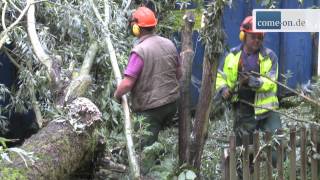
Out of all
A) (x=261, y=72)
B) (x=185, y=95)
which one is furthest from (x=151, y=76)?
(x=261, y=72)

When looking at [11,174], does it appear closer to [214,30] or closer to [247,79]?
[214,30]

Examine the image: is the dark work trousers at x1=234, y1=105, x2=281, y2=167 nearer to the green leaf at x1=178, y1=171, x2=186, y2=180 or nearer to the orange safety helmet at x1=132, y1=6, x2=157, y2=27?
the green leaf at x1=178, y1=171, x2=186, y2=180

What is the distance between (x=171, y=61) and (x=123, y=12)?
128 centimetres

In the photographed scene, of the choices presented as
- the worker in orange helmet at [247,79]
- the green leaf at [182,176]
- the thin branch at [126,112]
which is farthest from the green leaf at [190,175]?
the worker in orange helmet at [247,79]

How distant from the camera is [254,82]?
5.46 metres

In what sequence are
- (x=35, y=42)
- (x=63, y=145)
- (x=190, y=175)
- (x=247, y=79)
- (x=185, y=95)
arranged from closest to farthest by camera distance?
(x=63, y=145)
(x=190, y=175)
(x=185, y=95)
(x=247, y=79)
(x=35, y=42)

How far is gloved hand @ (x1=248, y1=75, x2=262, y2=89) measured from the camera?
17.9 ft

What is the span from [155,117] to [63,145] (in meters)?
1.28

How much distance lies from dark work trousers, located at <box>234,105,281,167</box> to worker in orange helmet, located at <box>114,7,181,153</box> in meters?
0.65

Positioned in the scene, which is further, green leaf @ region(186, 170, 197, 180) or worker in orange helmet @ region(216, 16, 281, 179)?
worker in orange helmet @ region(216, 16, 281, 179)

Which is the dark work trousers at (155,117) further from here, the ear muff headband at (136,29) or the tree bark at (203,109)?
the ear muff headband at (136,29)

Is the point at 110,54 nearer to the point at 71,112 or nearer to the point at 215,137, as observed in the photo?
the point at 71,112

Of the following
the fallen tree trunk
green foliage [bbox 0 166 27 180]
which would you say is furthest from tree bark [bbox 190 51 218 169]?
green foliage [bbox 0 166 27 180]

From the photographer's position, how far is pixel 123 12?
263 inches
